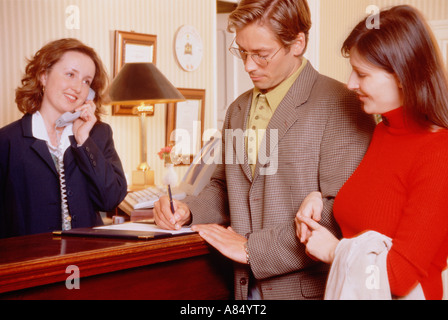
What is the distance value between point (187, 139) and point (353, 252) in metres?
3.88

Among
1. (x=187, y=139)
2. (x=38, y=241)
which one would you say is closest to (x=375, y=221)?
(x=38, y=241)

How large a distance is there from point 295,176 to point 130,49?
3065 mm

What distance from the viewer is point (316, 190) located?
1586 mm

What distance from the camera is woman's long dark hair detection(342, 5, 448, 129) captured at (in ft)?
4.10

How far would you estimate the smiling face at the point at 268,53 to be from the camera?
1.73m

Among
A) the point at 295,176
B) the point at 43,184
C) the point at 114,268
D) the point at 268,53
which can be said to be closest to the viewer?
the point at 114,268

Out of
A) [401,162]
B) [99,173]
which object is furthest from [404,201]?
[99,173]

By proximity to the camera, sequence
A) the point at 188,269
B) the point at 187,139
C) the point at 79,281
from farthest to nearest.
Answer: the point at 187,139
the point at 188,269
the point at 79,281

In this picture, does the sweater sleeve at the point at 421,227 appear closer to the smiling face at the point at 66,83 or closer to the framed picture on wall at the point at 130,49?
the smiling face at the point at 66,83

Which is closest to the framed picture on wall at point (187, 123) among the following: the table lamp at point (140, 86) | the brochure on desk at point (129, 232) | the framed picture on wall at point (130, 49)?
the framed picture on wall at point (130, 49)

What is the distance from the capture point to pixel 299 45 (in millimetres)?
1771

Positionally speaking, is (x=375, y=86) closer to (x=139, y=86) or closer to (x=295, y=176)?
(x=295, y=176)

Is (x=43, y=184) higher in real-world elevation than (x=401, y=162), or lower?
lower

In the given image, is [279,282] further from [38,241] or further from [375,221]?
[38,241]
